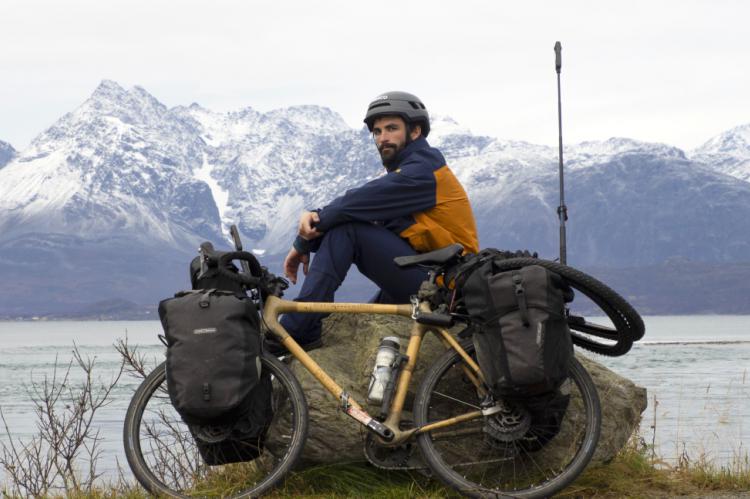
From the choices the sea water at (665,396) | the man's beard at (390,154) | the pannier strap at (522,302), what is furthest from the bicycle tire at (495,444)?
the sea water at (665,396)

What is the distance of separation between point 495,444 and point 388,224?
1.45m

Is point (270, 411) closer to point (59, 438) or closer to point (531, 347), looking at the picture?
point (531, 347)

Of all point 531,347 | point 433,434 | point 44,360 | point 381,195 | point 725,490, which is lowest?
point 44,360

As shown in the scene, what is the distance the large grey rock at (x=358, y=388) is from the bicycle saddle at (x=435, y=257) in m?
0.60

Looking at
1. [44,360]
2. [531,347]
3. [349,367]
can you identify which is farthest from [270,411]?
[44,360]

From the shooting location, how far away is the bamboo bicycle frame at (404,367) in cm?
576

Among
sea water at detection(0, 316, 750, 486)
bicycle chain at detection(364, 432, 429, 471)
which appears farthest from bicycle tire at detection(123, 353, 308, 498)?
sea water at detection(0, 316, 750, 486)

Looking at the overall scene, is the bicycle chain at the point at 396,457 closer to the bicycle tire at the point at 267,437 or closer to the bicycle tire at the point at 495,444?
the bicycle tire at the point at 495,444

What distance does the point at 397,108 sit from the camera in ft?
21.9

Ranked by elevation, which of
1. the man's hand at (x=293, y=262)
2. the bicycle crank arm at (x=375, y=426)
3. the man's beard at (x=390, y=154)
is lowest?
the bicycle crank arm at (x=375, y=426)

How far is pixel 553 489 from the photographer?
5660 millimetres

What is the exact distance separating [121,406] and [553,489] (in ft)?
134

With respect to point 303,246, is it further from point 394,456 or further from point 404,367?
point 394,456

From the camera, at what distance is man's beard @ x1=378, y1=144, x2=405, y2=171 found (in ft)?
22.1
